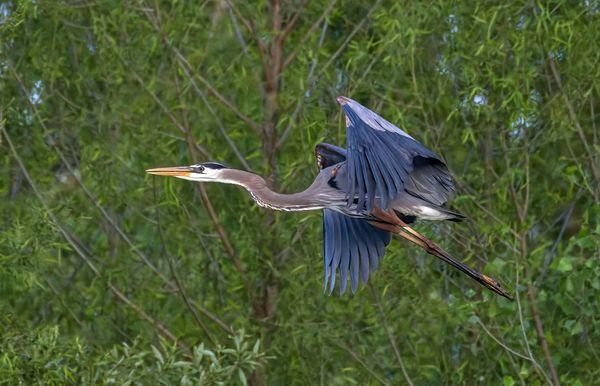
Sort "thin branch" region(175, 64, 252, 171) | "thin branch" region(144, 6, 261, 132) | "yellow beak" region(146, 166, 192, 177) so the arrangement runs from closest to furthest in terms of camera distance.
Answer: "yellow beak" region(146, 166, 192, 177) → "thin branch" region(144, 6, 261, 132) → "thin branch" region(175, 64, 252, 171)

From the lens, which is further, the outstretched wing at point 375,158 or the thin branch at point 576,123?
the thin branch at point 576,123

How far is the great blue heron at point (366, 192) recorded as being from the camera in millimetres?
6461

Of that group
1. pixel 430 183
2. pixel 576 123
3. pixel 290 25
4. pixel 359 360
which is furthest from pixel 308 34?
pixel 430 183

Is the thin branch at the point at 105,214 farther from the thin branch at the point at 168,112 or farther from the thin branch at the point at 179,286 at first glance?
the thin branch at the point at 168,112

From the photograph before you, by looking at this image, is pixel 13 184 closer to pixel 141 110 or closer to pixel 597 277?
pixel 141 110

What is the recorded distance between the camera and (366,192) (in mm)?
6461

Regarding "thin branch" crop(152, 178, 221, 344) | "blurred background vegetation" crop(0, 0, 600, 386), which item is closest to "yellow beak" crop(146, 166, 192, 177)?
"blurred background vegetation" crop(0, 0, 600, 386)

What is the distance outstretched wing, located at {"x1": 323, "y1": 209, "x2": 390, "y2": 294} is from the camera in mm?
7223

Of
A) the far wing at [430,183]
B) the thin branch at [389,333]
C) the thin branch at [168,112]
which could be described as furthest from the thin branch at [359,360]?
the far wing at [430,183]

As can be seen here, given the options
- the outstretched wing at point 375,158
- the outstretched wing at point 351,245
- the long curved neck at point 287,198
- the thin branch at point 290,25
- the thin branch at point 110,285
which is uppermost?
the outstretched wing at point 375,158

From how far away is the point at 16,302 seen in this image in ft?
30.4

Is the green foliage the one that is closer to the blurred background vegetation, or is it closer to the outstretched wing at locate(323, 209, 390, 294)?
the outstretched wing at locate(323, 209, 390, 294)

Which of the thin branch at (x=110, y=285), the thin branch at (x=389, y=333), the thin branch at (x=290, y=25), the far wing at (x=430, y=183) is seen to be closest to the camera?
the far wing at (x=430, y=183)

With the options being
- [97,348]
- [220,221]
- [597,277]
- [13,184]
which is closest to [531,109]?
[597,277]
